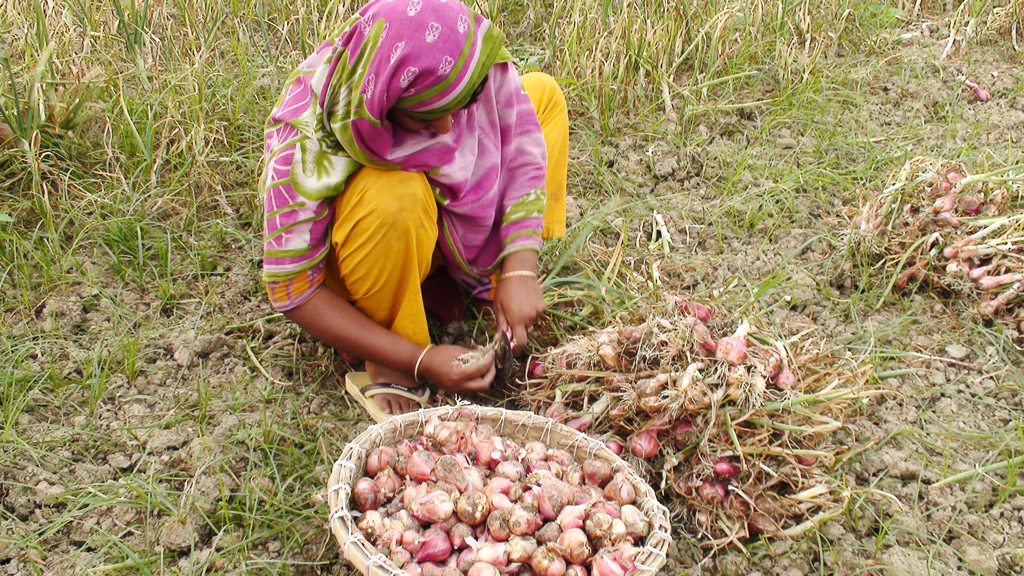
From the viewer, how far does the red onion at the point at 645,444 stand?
61.2 inches

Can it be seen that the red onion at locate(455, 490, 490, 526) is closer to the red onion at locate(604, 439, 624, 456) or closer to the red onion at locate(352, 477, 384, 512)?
the red onion at locate(352, 477, 384, 512)

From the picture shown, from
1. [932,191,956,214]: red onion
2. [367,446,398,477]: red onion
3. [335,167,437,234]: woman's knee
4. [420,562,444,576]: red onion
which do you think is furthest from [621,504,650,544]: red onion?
[932,191,956,214]: red onion

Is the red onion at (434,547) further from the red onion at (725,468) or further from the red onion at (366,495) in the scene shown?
the red onion at (725,468)

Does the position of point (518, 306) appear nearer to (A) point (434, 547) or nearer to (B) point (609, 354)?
(B) point (609, 354)

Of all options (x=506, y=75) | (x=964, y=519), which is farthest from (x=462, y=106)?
(x=964, y=519)

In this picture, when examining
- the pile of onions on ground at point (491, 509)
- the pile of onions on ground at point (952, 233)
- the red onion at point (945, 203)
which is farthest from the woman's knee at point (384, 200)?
the red onion at point (945, 203)

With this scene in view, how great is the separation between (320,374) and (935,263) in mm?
1613

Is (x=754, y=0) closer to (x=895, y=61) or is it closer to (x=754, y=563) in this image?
(x=895, y=61)

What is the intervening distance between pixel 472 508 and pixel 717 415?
522 mm

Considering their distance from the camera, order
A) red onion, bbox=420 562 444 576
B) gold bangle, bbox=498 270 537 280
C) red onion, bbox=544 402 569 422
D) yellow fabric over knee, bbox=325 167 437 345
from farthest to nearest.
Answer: gold bangle, bbox=498 270 537 280, red onion, bbox=544 402 569 422, yellow fabric over knee, bbox=325 167 437 345, red onion, bbox=420 562 444 576

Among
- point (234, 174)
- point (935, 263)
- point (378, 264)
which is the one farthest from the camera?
point (234, 174)

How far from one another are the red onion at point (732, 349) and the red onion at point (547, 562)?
509 millimetres

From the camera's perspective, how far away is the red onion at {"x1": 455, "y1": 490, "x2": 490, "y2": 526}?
134 centimetres

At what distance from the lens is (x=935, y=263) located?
81.6 inches
